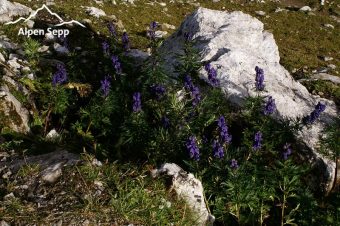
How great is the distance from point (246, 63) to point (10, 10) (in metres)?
8.63

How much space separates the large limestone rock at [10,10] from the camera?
1415 cm

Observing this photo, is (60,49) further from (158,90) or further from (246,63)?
(158,90)

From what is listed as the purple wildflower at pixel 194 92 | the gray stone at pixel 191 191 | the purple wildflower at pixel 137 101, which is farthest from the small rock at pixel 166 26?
the gray stone at pixel 191 191

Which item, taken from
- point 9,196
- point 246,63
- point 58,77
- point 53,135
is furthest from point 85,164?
point 246,63

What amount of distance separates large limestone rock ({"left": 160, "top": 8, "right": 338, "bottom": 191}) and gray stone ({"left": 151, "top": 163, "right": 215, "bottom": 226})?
2567 millimetres

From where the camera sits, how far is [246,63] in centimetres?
998

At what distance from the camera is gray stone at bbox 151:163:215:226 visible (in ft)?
20.9

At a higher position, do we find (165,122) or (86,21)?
(165,122)

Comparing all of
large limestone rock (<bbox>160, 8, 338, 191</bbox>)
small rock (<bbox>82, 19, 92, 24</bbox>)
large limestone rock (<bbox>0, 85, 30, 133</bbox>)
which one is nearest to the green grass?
large limestone rock (<bbox>0, 85, 30, 133</bbox>)

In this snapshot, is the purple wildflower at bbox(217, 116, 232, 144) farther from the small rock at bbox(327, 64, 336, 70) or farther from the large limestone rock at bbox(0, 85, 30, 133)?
the small rock at bbox(327, 64, 336, 70)

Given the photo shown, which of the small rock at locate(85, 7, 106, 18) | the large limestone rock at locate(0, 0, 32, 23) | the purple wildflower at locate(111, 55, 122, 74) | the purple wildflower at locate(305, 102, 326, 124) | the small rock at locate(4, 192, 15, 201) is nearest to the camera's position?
the small rock at locate(4, 192, 15, 201)

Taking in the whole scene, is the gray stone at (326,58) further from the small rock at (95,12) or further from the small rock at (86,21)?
the small rock at (86,21)

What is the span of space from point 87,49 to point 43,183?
7493 mm

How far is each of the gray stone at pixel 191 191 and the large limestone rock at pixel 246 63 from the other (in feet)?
8.42
